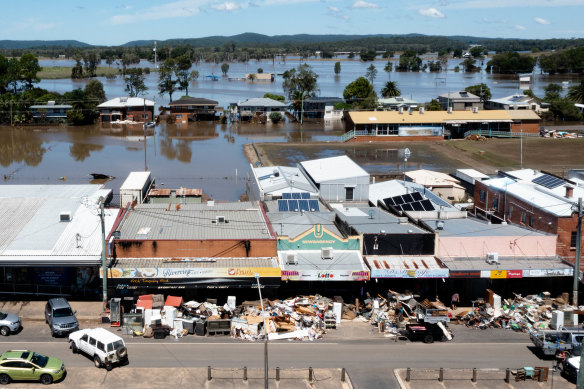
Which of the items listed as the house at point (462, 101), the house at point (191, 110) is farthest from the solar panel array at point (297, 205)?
the house at point (462, 101)

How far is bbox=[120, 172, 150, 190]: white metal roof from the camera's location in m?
37.8

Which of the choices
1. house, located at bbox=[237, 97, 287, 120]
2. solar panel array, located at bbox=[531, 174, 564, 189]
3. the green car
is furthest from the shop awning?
house, located at bbox=[237, 97, 287, 120]

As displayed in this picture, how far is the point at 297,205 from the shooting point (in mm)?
34625

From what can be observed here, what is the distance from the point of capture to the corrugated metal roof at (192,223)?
2895cm

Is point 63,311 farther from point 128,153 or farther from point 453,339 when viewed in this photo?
point 128,153

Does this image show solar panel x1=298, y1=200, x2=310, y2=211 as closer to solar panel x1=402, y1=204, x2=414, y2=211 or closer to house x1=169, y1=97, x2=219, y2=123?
solar panel x1=402, y1=204, x2=414, y2=211

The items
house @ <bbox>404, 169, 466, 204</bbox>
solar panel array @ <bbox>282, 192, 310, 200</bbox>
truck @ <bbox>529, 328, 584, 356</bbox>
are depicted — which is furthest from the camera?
house @ <bbox>404, 169, 466, 204</bbox>

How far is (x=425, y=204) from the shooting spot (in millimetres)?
35469

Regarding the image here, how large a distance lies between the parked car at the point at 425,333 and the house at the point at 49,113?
74.4 meters

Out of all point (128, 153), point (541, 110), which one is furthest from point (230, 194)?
point (541, 110)

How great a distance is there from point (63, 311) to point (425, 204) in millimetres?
19238

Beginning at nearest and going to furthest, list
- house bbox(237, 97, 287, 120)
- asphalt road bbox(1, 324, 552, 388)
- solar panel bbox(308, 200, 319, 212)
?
asphalt road bbox(1, 324, 552, 388), solar panel bbox(308, 200, 319, 212), house bbox(237, 97, 287, 120)

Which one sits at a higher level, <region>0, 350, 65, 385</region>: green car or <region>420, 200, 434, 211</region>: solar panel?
<region>420, 200, 434, 211</region>: solar panel

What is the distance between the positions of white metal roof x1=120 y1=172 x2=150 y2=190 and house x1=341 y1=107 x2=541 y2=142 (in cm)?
3949
